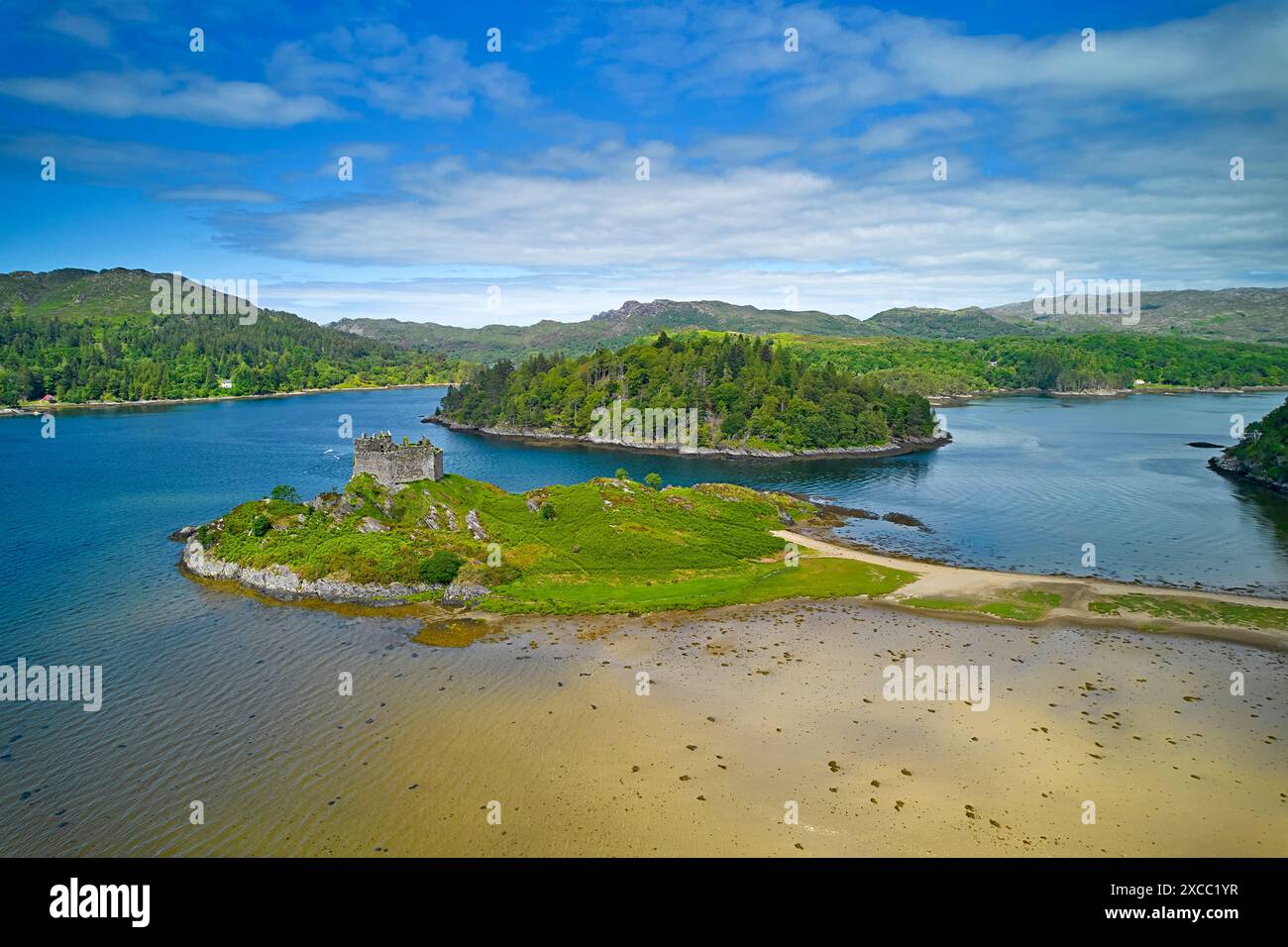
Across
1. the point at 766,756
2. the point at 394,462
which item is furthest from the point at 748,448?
the point at 766,756

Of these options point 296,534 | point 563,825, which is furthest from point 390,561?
point 563,825

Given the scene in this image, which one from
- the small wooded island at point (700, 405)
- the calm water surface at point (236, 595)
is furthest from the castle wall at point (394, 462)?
the small wooded island at point (700, 405)

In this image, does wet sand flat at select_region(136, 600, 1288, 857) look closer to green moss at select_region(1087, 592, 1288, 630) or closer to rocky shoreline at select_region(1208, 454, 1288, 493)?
green moss at select_region(1087, 592, 1288, 630)

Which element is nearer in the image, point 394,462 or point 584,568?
point 584,568

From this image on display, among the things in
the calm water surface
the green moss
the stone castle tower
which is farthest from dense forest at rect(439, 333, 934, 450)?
the green moss

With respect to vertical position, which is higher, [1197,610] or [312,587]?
[312,587]

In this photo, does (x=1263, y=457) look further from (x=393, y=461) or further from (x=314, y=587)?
(x=314, y=587)
